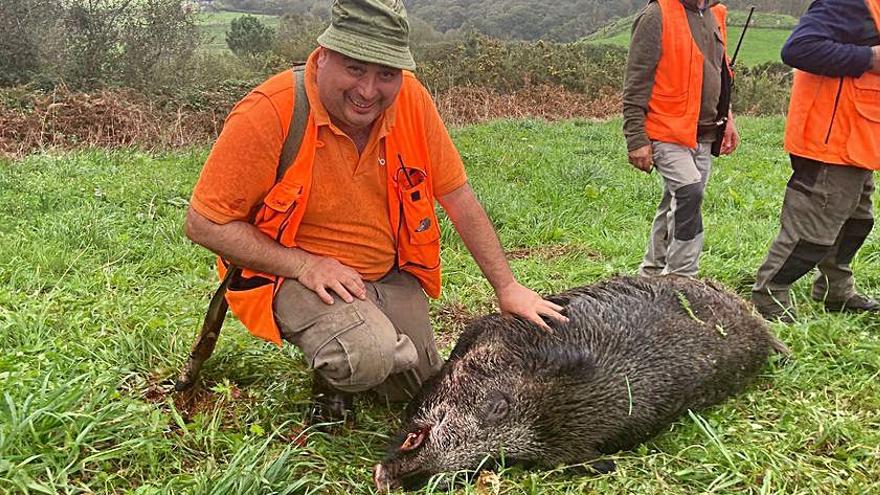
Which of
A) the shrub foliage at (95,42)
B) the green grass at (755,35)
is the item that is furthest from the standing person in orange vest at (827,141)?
the green grass at (755,35)

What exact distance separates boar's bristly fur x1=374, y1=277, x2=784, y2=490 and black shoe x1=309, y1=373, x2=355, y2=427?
347 millimetres

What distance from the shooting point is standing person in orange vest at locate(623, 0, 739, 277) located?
4.88 metres

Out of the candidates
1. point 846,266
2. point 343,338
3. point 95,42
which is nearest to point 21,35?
point 95,42

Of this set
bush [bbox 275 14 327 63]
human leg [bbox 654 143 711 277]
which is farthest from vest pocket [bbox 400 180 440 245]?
bush [bbox 275 14 327 63]

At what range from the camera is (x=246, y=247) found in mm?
3182

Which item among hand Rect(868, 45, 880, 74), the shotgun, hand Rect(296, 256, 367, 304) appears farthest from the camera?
the shotgun

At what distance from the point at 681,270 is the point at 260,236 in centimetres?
304

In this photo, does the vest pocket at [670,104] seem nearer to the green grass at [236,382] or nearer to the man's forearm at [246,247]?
the green grass at [236,382]

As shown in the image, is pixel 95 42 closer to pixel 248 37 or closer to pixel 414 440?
pixel 248 37

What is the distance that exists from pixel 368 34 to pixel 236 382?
6.19 ft

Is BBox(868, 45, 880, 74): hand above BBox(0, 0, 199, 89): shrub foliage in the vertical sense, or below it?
above

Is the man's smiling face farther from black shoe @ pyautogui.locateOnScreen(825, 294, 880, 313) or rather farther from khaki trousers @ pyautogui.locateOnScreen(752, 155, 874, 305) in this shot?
black shoe @ pyautogui.locateOnScreen(825, 294, 880, 313)

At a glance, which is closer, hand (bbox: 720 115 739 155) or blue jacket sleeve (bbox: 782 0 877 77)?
blue jacket sleeve (bbox: 782 0 877 77)

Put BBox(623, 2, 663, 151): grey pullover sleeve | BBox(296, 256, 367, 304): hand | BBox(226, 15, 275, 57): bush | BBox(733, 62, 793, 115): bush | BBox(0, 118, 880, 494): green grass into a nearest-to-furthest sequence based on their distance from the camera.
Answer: BBox(0, 118, 880, 494): green grass → BBox(296, 256, 367, 304): hand → BBox(623, 2, 663, 151): grey pullover sleeve → BBox(733, 62, 793, 115): bush → BBox(226, 15, 275, 57): bush
